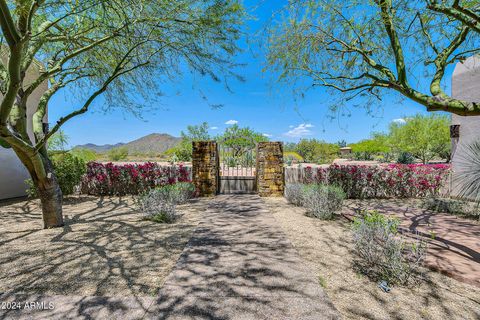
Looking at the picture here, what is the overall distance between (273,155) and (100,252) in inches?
245

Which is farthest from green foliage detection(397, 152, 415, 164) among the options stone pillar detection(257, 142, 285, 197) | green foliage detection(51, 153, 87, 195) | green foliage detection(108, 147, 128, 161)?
green foliage detection(108, 147, 128, 161)

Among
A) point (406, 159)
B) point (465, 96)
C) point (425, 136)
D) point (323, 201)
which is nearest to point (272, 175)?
point (323, 201)

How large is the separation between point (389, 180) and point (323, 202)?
4480 millimetres

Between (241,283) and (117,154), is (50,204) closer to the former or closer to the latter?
(241,283)

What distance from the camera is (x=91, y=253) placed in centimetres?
336

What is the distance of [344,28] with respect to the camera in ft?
13.7

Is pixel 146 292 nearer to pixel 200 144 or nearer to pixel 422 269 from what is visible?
pixel 422 269

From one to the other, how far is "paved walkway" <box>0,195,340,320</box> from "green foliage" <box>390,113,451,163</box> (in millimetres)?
22523

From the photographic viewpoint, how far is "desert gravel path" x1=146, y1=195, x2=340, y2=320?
2.04 m

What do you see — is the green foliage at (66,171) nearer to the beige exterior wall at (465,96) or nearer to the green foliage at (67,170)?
the green foliage at (67,170)

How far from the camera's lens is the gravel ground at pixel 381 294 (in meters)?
2.10

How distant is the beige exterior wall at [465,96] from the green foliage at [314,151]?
21744 millimetres

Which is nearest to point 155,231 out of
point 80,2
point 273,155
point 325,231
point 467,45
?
point 325,231

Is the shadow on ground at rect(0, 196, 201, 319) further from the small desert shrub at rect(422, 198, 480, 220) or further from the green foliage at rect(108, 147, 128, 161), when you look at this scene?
A: the green foliage at rect(108, 147, 128, 161)
